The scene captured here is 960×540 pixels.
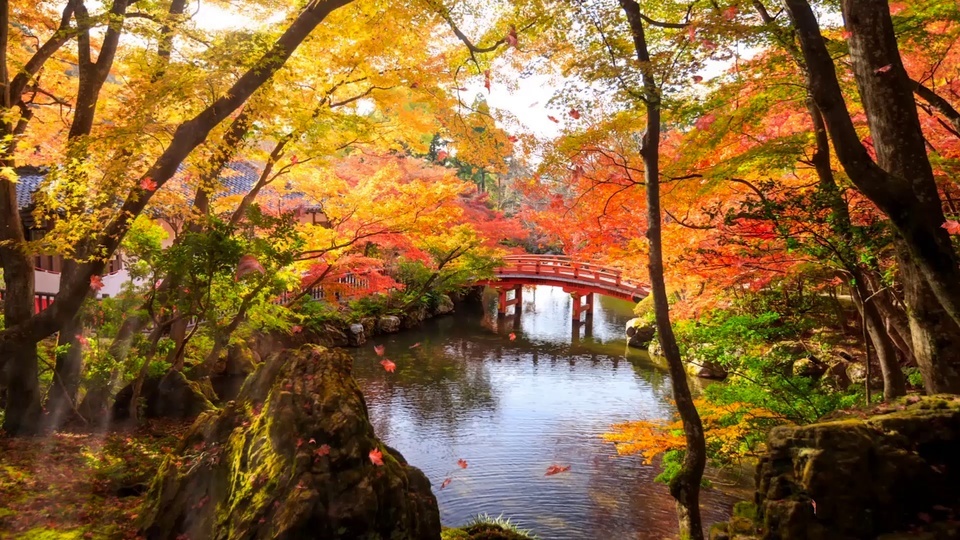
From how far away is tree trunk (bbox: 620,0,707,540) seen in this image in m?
5.54

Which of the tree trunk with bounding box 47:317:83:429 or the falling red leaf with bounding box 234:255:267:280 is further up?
the falling red leaf with bounding box 234:255:267:280

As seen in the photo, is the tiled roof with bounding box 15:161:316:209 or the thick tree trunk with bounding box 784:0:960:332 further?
the tiled roof with bounding box 15:161:316:209

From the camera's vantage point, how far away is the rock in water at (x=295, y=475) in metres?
3.99

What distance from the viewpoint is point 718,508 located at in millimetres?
7777

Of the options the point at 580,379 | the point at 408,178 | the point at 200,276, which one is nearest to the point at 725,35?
the point at 200,276

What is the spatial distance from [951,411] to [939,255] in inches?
43.7

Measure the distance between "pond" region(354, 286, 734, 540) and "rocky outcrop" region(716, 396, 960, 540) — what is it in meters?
3.81

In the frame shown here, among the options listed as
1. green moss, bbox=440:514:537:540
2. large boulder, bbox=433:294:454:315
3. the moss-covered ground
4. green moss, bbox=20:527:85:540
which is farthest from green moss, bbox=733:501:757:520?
large boulder, bbox=433:294:454:315

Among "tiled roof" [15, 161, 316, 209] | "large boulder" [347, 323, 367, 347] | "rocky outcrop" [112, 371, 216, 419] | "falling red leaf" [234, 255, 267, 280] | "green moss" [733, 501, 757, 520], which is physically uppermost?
"tiled roof" [15, 161, 316, 209]

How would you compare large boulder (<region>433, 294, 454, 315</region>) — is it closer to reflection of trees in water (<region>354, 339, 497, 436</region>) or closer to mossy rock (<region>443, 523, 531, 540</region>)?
reflection of trees in water (<region>354, 339, 497, 436</region>)

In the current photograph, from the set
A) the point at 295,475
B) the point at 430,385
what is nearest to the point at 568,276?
the point at 430,385

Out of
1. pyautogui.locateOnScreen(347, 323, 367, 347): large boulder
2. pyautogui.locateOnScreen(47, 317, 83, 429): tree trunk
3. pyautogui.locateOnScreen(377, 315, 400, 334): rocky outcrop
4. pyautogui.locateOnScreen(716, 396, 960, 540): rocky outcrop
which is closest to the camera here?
pyautogui.locateOnScreen(716, 396, 960, 540): rocky outcrop

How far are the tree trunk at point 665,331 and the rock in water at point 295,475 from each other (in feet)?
8.65

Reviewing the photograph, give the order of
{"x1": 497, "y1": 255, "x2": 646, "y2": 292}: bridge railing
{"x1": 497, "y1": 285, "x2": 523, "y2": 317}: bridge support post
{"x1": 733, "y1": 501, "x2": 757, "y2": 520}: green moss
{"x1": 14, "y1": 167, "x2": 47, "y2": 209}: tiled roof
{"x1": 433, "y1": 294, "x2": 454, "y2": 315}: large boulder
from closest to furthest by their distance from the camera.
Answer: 1. {"x1": 733, "y1": 501, "x2": 757, "y2": 520}: green moss
2. {"x1": 14, "y1": 167, "x2": 47, "y2": 209}: tiled roof
3. {"x1": 497, "y1": 255, "x2": 646, "y2": 292}: bridge railing
4. {"x1": 433, "y1": 294, "x2": 454, "y2": 315}: large boulder
5. {"x1": 497, "y1": 285, "x2": 523, "y2": 317}: bridge support post
